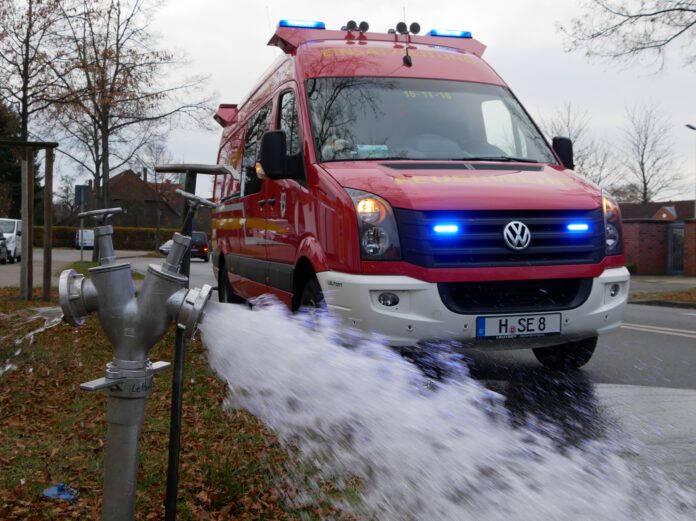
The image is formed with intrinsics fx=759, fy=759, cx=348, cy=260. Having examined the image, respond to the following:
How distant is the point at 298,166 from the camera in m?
5.62

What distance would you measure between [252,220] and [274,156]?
1.72 meters

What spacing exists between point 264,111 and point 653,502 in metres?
5.16

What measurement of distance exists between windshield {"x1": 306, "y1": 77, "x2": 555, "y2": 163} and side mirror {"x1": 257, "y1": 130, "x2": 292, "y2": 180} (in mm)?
279

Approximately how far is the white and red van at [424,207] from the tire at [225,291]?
2.14 metres

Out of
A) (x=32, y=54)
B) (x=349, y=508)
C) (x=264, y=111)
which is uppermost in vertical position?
(x=32, y=54)

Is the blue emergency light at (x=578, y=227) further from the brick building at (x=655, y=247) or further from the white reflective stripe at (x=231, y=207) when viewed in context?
the brick building at (x=655, y=247)

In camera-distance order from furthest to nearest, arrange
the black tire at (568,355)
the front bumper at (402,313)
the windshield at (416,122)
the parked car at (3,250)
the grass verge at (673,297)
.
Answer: the parked car at (3,250) < the grass verge at (673,297) < the black tire at (568,355) < the windshield at (416,122) < the front bumper at (402,313)

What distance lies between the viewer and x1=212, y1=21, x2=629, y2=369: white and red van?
15.3ft

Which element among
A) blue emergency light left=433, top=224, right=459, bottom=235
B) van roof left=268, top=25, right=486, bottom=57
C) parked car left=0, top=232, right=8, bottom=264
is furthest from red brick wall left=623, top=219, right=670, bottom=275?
blue emergency light left=433, top=224, right=459, bottom=235

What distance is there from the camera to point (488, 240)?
187 inches

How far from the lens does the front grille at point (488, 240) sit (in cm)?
465

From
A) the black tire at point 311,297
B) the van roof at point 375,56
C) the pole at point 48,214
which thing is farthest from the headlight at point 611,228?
the pole at point 48,214

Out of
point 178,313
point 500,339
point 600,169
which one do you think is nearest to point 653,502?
point 500,339

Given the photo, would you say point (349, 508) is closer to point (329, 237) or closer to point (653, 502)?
point (653, 502)
